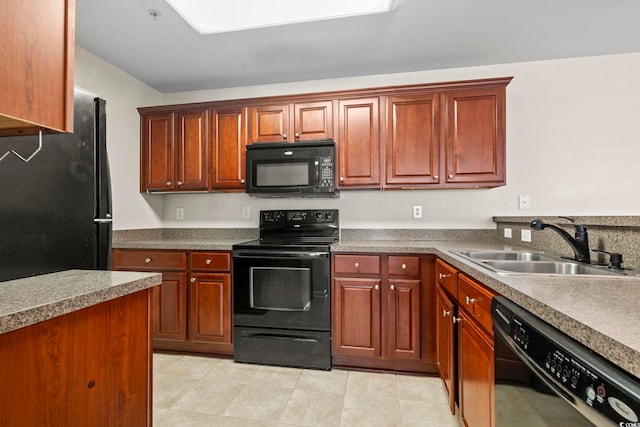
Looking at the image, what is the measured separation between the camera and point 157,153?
277cm

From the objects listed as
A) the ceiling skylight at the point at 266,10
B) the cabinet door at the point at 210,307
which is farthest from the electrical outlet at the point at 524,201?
the cabinet door at the point at 210,307

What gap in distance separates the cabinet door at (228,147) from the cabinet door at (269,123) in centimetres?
9

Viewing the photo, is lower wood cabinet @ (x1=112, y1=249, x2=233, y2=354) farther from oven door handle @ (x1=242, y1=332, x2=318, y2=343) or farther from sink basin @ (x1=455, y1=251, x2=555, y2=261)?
sink basin @ (x1=455, y1=251, x2=555, y2=261)

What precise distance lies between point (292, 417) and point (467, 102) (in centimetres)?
242

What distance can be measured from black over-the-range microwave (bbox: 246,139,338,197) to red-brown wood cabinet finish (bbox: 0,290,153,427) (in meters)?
1.56

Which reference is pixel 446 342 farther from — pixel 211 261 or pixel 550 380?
pixel 211 261

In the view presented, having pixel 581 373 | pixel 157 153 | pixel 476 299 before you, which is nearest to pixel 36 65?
pixel 581 373

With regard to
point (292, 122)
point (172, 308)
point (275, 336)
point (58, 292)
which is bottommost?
point (275, 336)

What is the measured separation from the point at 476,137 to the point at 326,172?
3.80ft

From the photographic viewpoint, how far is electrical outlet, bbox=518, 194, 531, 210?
2.48 m

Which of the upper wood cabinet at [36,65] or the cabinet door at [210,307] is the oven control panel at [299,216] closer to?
the cabinet door at [210,307]

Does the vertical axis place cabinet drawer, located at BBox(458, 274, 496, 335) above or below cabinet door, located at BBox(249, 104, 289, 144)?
below

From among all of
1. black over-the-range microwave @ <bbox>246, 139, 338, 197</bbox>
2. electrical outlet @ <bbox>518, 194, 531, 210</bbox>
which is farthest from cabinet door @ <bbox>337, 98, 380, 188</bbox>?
electrical outlet @ <bbox>518, 194, 531, 210</bbox>

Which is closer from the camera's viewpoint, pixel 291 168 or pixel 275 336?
pixel 275 336
